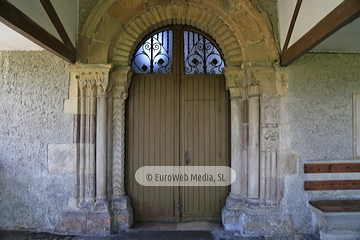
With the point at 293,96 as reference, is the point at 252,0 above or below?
above

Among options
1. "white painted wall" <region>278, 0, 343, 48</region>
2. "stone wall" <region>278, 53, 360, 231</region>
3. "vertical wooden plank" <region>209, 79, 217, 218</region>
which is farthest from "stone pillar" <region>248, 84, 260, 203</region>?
"white painted wall" <region>278, 0, 343, 48</region>

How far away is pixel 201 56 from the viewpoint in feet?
11.9

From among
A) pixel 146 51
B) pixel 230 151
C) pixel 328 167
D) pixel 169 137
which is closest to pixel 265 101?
pixel 230 151

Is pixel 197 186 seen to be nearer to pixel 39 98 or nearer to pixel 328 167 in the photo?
pixel 328 167

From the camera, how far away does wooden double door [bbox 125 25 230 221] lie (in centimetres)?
352

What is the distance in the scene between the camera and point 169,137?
354 cm

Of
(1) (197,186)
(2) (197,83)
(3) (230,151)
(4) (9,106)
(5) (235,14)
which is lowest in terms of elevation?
(1) (197,186)

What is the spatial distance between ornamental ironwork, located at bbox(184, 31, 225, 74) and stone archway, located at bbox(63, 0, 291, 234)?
0.33 metres

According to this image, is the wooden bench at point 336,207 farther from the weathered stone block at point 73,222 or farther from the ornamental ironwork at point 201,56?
the weathered stone block at point 73,222

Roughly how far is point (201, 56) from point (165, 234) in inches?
103

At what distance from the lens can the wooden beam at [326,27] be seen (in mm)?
1896

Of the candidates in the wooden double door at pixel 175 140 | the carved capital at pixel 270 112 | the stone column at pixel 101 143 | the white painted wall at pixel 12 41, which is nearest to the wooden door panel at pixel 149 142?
the wooden double door at pixel 175 140

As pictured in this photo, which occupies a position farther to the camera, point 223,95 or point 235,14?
point 223,95

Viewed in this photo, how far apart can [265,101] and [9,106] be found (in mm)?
3504
